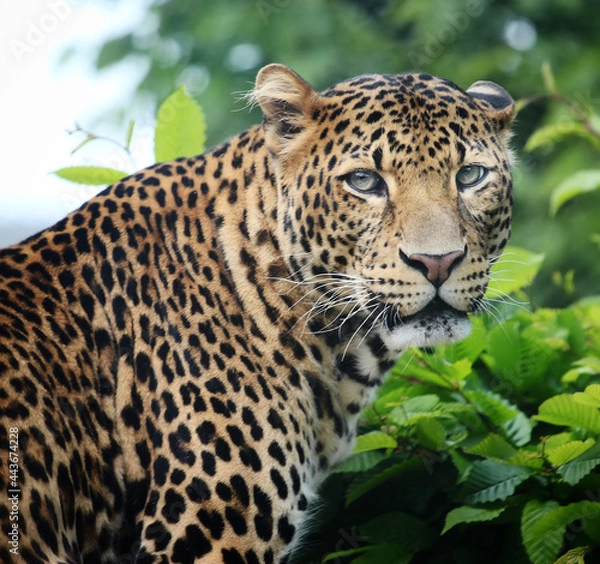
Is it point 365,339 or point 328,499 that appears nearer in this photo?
point 365,339

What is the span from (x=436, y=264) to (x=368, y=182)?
0.59 meters

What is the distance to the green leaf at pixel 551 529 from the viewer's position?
16.9 feet

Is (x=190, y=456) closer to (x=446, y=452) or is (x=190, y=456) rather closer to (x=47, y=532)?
(x=47, y=532)

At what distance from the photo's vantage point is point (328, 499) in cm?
637

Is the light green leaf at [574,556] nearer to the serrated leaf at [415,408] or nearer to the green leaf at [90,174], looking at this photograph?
the serrated leaf at [415,408]

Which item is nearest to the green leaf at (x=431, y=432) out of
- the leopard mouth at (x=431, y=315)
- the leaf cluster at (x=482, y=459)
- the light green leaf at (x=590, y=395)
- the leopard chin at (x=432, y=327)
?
the leaf cluster at (x=482, y=459)

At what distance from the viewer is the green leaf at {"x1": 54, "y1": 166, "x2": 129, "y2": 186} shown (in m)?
6.64

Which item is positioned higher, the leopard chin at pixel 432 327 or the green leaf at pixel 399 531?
the leopard chin at pixel 432 327

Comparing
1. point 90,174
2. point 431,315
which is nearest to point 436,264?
point 431,315

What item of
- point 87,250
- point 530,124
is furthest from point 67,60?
point 87,250

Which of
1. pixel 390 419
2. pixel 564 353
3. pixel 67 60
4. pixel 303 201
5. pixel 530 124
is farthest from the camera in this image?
pixel 67 60

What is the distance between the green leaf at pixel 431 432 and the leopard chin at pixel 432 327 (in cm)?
57

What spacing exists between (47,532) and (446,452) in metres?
2.46

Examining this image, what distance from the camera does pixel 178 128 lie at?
684 centimetres
